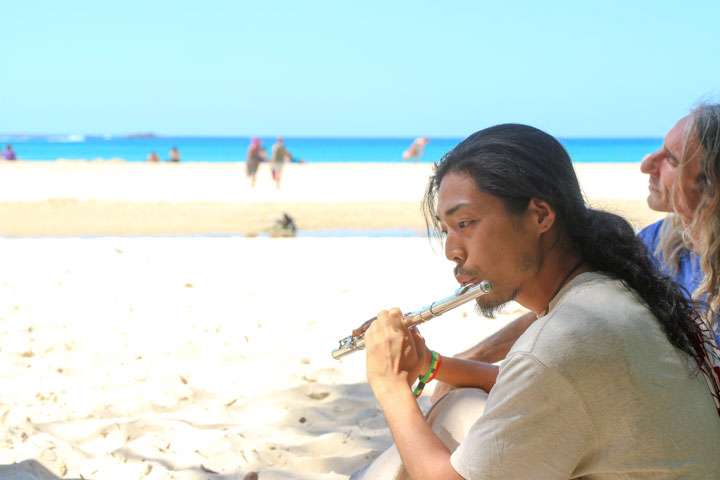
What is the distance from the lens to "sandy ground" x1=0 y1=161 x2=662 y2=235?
1225 centimetres

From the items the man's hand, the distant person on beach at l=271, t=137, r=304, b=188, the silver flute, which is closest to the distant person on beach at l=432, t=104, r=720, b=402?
the silver flute

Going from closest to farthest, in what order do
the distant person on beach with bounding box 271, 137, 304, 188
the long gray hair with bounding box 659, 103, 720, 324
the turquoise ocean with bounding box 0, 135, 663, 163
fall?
1. the long gray hair with bounding box 659, 103, 720, 324
2. the distant person on beach with bounding box 271, 137, 304, 188
3. the turquoise ocean with bounding box 0, 135, 663, 163

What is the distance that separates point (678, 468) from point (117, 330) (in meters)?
3.71

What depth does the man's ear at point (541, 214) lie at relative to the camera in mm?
1708

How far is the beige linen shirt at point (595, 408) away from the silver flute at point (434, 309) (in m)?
0.26

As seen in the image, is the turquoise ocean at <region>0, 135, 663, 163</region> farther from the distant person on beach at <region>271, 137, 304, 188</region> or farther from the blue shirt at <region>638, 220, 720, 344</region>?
the blue shirt at <region>638, 220, 720, 344</region>

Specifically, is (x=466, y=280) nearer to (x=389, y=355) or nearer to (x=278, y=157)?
(x=389, y=355)

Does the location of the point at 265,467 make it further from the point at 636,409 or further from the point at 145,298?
the point at 145,298

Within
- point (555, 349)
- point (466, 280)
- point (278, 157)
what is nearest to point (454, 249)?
point (466, 280)

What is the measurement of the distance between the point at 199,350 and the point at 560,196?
2959 mm

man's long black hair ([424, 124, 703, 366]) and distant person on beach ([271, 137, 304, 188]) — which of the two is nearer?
man's long black hair ([424, 124, 703, 366])

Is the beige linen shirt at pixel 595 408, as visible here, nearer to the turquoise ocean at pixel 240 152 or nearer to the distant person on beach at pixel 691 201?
the distant person on beach at pixel 691 201

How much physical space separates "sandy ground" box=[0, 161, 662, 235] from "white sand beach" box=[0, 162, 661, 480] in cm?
382

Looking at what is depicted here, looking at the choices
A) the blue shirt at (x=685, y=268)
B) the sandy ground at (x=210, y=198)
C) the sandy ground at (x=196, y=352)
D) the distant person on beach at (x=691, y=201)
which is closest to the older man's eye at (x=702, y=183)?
the distant person on beach at (x=691, y=201)
